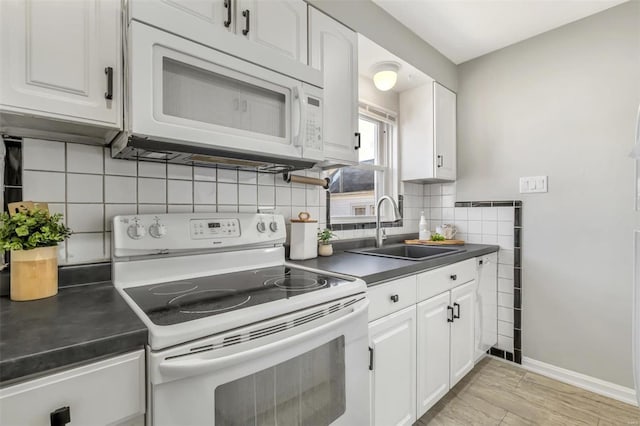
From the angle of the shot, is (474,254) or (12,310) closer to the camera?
(12,310)

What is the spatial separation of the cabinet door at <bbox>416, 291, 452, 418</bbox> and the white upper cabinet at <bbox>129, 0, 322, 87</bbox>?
1.26 meters

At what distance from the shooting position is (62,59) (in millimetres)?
867

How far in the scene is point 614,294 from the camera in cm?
188

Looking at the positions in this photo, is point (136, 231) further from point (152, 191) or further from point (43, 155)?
point (43, 155)

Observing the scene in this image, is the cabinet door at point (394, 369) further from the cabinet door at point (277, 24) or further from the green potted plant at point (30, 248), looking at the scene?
the cabinet door at point (277, 24)

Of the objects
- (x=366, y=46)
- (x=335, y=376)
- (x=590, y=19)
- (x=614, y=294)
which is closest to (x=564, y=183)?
(x=614, y=294)

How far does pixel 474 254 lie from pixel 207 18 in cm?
194

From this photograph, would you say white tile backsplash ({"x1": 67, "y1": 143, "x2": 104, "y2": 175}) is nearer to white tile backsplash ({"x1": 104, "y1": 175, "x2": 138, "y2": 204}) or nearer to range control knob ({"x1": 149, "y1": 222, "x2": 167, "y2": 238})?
white tile backsplash ({"x1": 104, "y1": 175, "x2": 138, "y2": 204})

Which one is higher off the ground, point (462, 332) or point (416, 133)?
point (416, 133)

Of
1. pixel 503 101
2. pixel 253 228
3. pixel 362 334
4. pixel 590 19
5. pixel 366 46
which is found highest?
pixel 590 19

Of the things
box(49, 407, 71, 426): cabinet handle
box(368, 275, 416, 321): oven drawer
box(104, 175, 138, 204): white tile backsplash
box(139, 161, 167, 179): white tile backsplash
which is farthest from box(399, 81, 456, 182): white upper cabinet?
box(49, 407, 71, 426): cabinet handle

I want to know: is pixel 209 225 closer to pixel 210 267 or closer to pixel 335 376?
pixel 210 267

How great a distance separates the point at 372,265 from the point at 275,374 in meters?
0.73

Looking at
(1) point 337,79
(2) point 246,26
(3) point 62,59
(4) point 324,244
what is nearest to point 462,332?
(4) point 324,244
